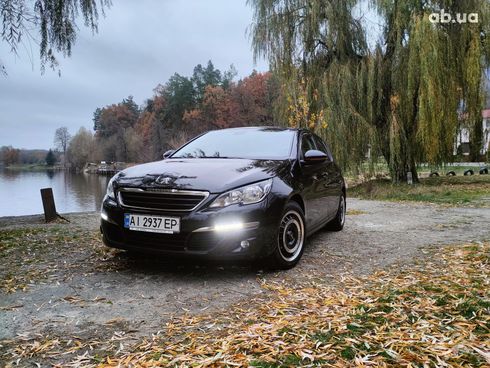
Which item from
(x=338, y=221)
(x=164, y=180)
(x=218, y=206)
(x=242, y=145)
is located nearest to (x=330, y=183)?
(x=338, y=221)

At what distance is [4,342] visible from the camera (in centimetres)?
247

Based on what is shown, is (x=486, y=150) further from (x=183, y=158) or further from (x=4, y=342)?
(x=4, y=342)

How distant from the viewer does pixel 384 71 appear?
14.0 m

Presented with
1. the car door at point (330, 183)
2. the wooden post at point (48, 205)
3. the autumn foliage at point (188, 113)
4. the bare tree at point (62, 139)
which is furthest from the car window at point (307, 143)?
the bare tree at point (62, 139)

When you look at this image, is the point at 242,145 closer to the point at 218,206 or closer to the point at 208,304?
the point at 218,206

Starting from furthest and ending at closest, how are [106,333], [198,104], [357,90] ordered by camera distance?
[198,104] → [357,90] → [106,333]

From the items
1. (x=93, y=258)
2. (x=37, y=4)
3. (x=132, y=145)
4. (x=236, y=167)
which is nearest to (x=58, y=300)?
(x=93, y=258)

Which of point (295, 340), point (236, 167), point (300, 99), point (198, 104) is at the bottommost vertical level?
point (295, 340)

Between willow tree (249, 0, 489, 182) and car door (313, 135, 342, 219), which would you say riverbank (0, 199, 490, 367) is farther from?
willow tree (249, 0, 489, 182)

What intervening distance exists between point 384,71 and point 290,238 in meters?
11.7

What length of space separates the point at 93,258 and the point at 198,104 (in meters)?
64.5

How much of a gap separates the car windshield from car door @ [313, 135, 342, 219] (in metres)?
0.78

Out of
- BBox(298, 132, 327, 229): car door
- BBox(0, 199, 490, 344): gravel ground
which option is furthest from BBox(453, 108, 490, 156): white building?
BBox(298, 132, 327, 229): car door

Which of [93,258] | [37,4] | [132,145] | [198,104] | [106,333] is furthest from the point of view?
[132,145]
